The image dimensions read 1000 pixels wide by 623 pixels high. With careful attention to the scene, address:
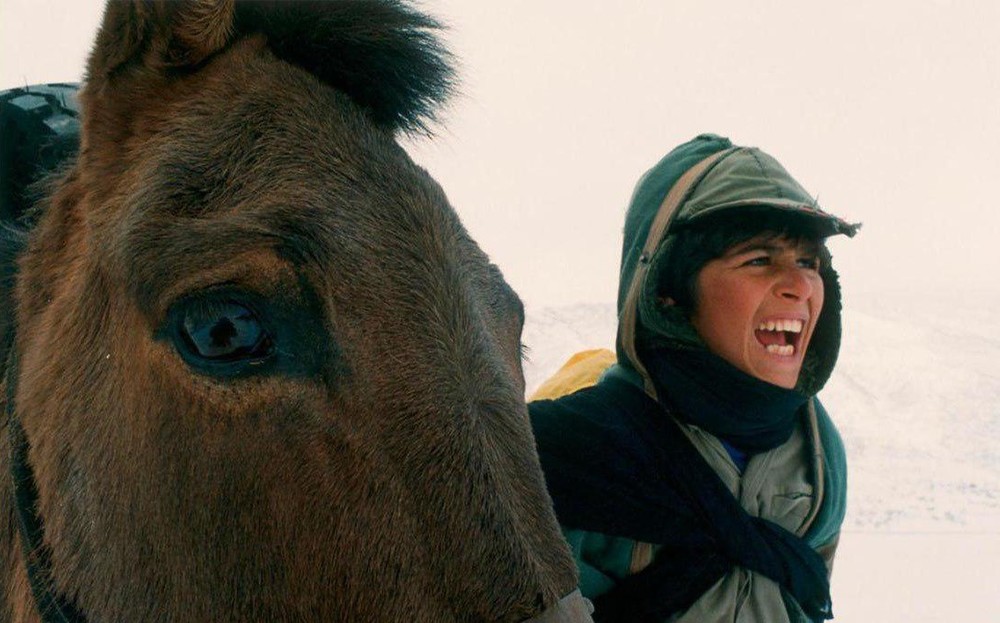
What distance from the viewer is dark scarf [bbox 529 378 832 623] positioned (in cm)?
245

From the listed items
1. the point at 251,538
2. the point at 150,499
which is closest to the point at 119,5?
the point at 150,499

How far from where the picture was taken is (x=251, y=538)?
138cm

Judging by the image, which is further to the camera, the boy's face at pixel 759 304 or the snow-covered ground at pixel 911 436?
the snow-covered ground at pixel 911 436

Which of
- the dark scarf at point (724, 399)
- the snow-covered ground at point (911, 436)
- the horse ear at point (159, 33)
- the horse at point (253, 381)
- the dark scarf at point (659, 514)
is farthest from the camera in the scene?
the snow-covered ground at point (911, 436)

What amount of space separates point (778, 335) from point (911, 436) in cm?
887

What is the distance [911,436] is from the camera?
10359 millimetres

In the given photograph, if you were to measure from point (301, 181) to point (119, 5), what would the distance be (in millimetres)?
557

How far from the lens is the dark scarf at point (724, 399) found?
2574mm

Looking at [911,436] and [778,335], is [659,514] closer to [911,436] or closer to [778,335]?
[778,335]

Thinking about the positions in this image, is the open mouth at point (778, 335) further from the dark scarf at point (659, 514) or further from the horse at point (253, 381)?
Result: the horse at point (253, 381)

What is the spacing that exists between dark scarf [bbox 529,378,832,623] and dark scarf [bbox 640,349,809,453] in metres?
0.11

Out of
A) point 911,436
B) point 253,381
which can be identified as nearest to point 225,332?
point 253,381

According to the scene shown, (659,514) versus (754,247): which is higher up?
(754,247)

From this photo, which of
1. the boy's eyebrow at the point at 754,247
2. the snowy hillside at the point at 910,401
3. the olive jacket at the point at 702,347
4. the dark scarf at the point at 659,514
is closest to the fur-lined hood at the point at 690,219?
the olive jacket at the point at 702,347
